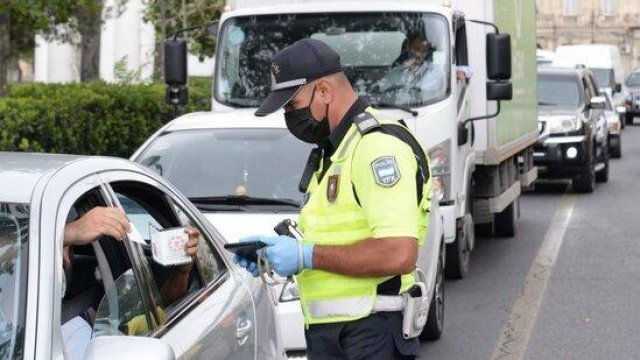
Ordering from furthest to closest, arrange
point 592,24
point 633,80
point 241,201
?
point 592,24, point 633,80, point 241,201

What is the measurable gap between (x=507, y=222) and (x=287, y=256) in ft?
37.7

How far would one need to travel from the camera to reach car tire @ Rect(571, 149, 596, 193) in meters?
21.2

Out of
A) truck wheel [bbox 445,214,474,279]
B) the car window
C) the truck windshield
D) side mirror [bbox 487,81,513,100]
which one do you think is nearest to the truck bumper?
truck wheel [bbox 445,214,474,279]

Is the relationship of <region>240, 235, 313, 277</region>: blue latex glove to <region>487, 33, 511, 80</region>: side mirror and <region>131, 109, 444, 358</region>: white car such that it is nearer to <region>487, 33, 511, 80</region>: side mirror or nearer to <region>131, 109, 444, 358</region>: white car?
<region>131, 109, 444, 358</region>: white car

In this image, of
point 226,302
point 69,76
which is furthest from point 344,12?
point 69,76

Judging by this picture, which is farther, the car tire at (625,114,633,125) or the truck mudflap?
the car tire at (625,114,633,125)

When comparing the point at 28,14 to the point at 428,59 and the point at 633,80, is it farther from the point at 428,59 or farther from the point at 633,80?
the point at 633,80

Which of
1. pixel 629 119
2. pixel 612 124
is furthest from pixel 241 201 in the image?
pixel 629 119

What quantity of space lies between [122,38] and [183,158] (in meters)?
30.6

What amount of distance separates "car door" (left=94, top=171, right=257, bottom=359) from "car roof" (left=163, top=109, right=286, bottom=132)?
13.7ft

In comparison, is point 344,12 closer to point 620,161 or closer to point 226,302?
point 226,302

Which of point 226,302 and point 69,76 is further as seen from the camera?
point 69,76

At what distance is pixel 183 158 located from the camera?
9.36m

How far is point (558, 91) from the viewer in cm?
2258
